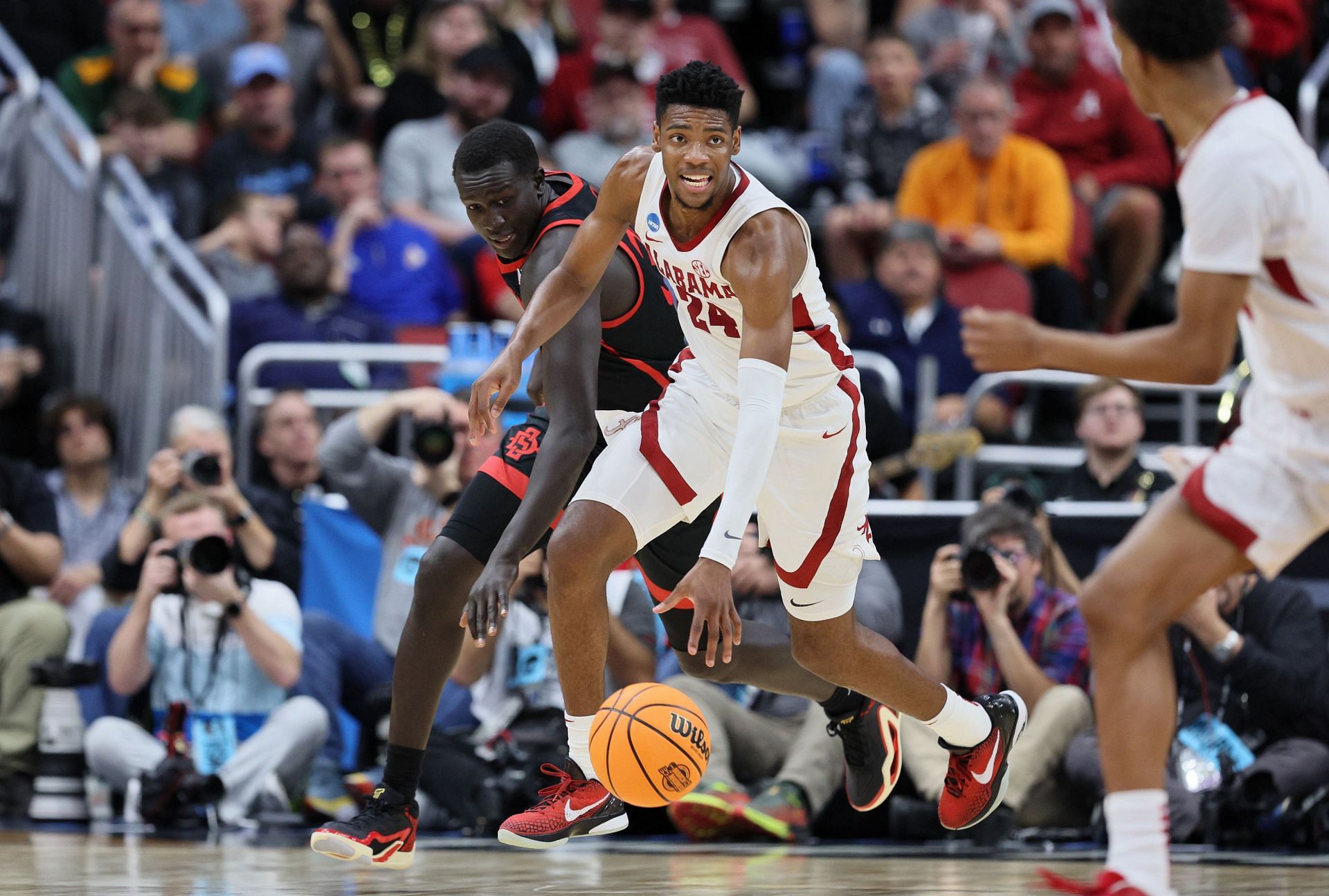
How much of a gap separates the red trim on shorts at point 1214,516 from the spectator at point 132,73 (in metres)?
8.86

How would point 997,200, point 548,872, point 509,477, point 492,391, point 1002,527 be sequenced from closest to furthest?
point 492,391 → point 509,477 → point 548,872 → point 1002,527 → point 997,200

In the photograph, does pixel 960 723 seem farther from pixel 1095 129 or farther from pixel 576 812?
pixel 1095 129

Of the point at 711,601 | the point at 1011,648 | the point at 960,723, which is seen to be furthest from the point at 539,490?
Result: the point at 1011,648

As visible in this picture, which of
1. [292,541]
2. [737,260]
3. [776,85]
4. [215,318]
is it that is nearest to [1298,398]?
[737,260]

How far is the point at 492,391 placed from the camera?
16.8ft

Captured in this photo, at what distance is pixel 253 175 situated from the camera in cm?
1123

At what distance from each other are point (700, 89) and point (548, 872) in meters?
2.60

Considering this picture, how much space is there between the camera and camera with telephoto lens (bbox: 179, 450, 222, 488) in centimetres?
779

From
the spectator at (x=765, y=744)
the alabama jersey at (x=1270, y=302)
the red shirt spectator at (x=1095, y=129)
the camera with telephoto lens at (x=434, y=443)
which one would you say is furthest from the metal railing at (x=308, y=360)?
the alabama jersey at (x=1270, y=302)

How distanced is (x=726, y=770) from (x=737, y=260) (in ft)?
10.0

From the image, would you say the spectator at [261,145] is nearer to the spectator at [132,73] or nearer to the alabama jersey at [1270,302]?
the spectator at [132,73]

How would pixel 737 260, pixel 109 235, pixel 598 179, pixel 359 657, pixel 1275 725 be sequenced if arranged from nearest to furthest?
pixel 737 260
pixel 1275 725
pixel 359 657
pixel 109 235
pixel 598 179

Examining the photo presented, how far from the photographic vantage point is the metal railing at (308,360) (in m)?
9.17

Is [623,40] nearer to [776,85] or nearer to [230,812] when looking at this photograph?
Answer: [776,85]
